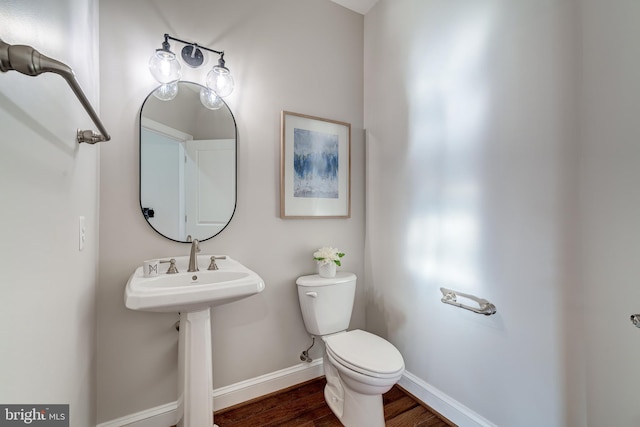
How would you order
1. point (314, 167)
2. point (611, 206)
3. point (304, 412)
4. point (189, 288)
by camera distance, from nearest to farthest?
point (611, 206) < point (189, 288) < point (304, 412) < point (314, 167)

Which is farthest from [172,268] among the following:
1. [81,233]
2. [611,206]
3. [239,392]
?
[611,206]

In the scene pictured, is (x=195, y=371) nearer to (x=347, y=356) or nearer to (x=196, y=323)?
(x=196, y=323)

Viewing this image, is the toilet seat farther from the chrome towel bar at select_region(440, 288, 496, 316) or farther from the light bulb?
the light bulb

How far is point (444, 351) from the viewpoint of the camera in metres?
1.62

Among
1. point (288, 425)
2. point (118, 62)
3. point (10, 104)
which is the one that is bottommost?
point (288, 425)

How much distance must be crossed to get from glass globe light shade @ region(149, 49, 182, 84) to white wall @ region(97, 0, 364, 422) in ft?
0.25

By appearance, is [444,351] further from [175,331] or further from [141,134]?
[141,134]

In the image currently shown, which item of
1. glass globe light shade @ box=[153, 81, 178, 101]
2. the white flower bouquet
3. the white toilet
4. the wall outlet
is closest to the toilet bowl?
the white toilet

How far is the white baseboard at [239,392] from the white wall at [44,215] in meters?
0.43

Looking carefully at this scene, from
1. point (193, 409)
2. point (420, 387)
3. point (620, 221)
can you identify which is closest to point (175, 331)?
point (193, 409)

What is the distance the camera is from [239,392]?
1725mm

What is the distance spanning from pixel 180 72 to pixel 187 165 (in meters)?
0.51

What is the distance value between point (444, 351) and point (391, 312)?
44 cm

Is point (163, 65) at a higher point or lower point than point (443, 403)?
higher
